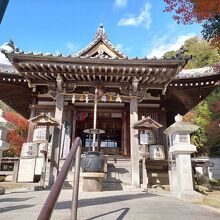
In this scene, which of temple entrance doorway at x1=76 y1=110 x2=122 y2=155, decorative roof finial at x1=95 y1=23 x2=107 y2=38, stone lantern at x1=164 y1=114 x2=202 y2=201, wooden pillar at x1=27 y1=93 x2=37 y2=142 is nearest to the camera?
stone lantern at x1=164 y1=114 x2=202 y2=201

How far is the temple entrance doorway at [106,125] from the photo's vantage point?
505 inches

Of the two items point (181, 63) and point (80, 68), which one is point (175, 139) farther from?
point (80, 68)

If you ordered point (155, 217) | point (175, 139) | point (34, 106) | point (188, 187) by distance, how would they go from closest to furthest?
1. point (155, 217)
2. point (188, 187)
3. point (175, 139)
4. point (34, 106)

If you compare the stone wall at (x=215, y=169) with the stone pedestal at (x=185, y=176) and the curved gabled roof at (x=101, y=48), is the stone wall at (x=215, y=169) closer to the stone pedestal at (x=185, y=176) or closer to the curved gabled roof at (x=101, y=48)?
the curved gabled roof at (x=101, y=48)

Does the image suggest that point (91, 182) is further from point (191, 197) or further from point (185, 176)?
point (191, 197)

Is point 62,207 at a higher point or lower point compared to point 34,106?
lower

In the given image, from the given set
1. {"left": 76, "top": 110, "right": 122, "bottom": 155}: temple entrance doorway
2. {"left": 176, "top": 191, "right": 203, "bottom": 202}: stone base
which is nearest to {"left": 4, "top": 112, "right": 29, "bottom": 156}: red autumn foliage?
{"left": 76, "top": 110, "right": 122, "bottom": 155}: temple entrance doorway

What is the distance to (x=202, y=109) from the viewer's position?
2286 cm

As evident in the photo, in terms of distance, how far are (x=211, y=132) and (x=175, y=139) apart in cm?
1429

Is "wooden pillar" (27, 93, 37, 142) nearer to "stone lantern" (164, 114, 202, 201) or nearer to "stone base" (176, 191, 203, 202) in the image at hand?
"stone lantern" (164, 114, 202, 201)

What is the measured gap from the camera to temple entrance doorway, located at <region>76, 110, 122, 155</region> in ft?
42.1

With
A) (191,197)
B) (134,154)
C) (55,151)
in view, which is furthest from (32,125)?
(191,197)

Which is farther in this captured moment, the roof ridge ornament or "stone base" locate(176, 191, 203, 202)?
the roof ridge ornament

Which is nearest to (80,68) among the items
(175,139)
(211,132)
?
(175,139)
